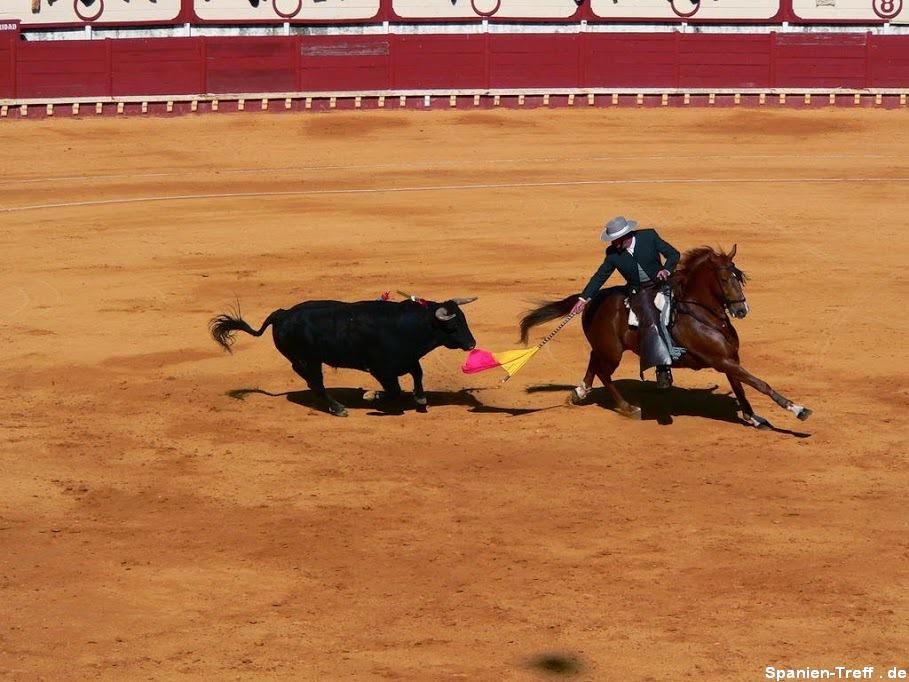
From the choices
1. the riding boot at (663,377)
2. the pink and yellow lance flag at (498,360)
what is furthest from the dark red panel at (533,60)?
the riding boot at (663,377)

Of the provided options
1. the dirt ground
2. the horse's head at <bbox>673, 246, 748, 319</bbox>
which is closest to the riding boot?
the dirt ground

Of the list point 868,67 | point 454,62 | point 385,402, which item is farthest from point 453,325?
point 868,67

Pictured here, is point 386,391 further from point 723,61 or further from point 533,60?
point 723,61

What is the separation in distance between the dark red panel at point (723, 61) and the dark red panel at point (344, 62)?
259 inches

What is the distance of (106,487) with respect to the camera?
12.0 metres

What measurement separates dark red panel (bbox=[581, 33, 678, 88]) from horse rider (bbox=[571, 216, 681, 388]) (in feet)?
73.0

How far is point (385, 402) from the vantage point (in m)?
13.9

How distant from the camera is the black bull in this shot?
13.3 metres

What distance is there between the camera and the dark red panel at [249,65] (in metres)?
34.5


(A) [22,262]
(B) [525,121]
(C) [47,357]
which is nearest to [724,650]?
(C) [47,357]

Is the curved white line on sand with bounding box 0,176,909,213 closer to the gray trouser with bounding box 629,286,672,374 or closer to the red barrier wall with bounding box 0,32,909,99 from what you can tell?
the red barrier wall with bounding box 0,32,909,99

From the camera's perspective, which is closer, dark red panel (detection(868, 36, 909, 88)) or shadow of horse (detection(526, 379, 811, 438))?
shadow of horse (detection(526, 379, 811, 438))

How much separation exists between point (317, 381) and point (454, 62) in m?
22.0

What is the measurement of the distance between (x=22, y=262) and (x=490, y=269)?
6223 mm
